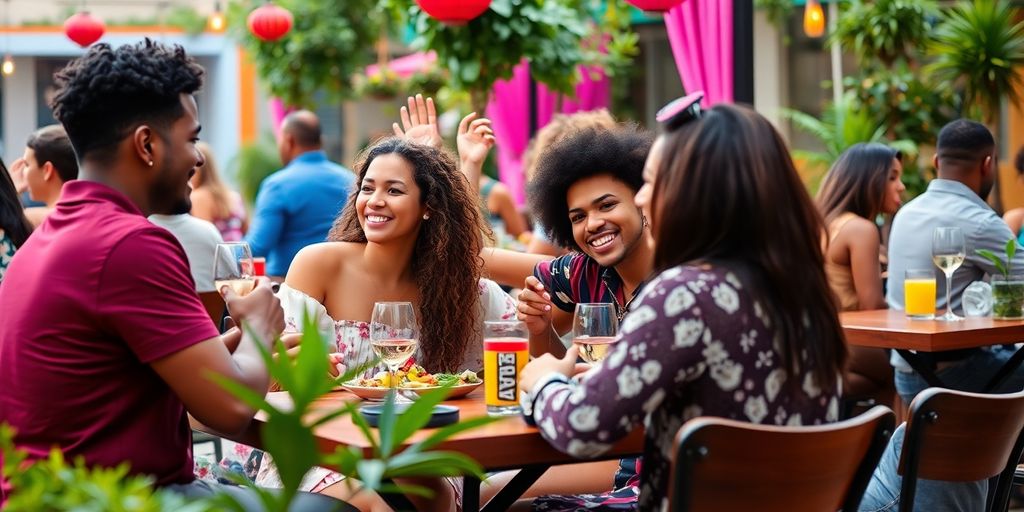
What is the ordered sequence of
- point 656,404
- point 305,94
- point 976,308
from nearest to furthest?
point 656,404 → point 976,308 → point 305,94

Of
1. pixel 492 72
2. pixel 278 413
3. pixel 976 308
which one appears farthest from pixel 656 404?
pixel 492 72

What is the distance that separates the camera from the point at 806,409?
2.22 metres

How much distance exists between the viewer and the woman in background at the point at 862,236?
17.6 feet

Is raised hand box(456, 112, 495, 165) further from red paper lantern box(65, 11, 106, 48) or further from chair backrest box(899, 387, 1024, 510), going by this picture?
red paper lantern box(65, 11, 106, 48)

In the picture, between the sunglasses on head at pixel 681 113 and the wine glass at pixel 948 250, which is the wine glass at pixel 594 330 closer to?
the sunglasses on head at pixel 681 113

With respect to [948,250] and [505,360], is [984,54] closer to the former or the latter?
[948,250]

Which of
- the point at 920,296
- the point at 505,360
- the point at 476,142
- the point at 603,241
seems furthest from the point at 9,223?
the point at 920,296

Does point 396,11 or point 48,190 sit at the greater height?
point 396,11

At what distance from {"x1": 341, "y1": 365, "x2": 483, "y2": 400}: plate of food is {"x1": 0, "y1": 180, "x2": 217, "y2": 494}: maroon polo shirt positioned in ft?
2.11

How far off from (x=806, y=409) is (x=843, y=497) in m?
0.21

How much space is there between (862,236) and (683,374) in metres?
3.45

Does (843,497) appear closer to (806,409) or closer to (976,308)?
(806,409)

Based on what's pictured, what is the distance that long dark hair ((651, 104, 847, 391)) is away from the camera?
84.7 inches

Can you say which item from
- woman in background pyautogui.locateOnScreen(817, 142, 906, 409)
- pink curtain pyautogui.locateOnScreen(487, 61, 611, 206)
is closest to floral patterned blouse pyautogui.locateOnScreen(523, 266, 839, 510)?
woman in background pyautogui.locateOnScreen(817, 142, 906, 409)
